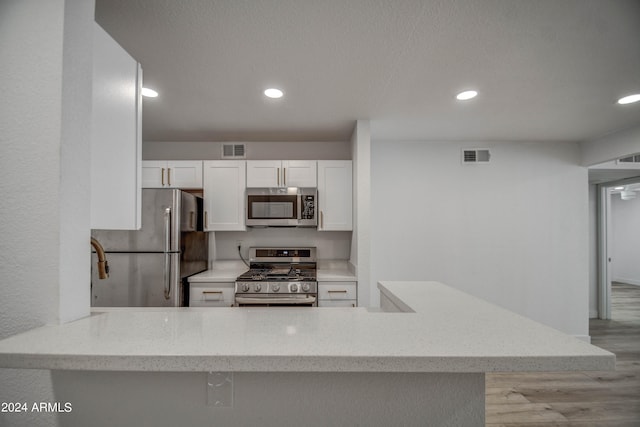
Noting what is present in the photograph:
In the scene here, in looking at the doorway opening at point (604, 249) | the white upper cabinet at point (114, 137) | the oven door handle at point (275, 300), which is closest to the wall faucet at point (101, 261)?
the white upper cabinet at point (114, 137)

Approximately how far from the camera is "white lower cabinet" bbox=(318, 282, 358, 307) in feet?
9.77

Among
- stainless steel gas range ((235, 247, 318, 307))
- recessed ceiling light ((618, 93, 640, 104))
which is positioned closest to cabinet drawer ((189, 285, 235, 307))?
stainless steel gas range ((235, 247, 318, 307))

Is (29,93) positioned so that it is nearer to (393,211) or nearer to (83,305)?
(83,305)

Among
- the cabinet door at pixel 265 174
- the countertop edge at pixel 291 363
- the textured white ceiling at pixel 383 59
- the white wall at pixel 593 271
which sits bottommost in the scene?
the white wall at pixel 593 271

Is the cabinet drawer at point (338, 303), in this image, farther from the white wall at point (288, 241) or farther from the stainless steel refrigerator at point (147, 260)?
the stainless steel refrigerator at point (147, 260)

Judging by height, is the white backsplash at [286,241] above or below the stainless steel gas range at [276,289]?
above

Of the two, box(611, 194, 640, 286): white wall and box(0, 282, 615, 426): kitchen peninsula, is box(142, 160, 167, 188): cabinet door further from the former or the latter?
box(611, 194, 640, 286): white wall

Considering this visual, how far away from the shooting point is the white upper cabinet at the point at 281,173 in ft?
11.1

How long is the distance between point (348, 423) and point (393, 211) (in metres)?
3.01

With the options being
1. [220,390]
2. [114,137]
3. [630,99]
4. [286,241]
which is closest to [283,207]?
[286,241]

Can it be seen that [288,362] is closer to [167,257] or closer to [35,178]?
[35,178]

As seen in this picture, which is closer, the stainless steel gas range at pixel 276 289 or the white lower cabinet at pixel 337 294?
the stainless steel gas range at pixel 276 289

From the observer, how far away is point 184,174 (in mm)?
3395

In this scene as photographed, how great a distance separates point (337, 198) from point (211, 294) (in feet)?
5.31
